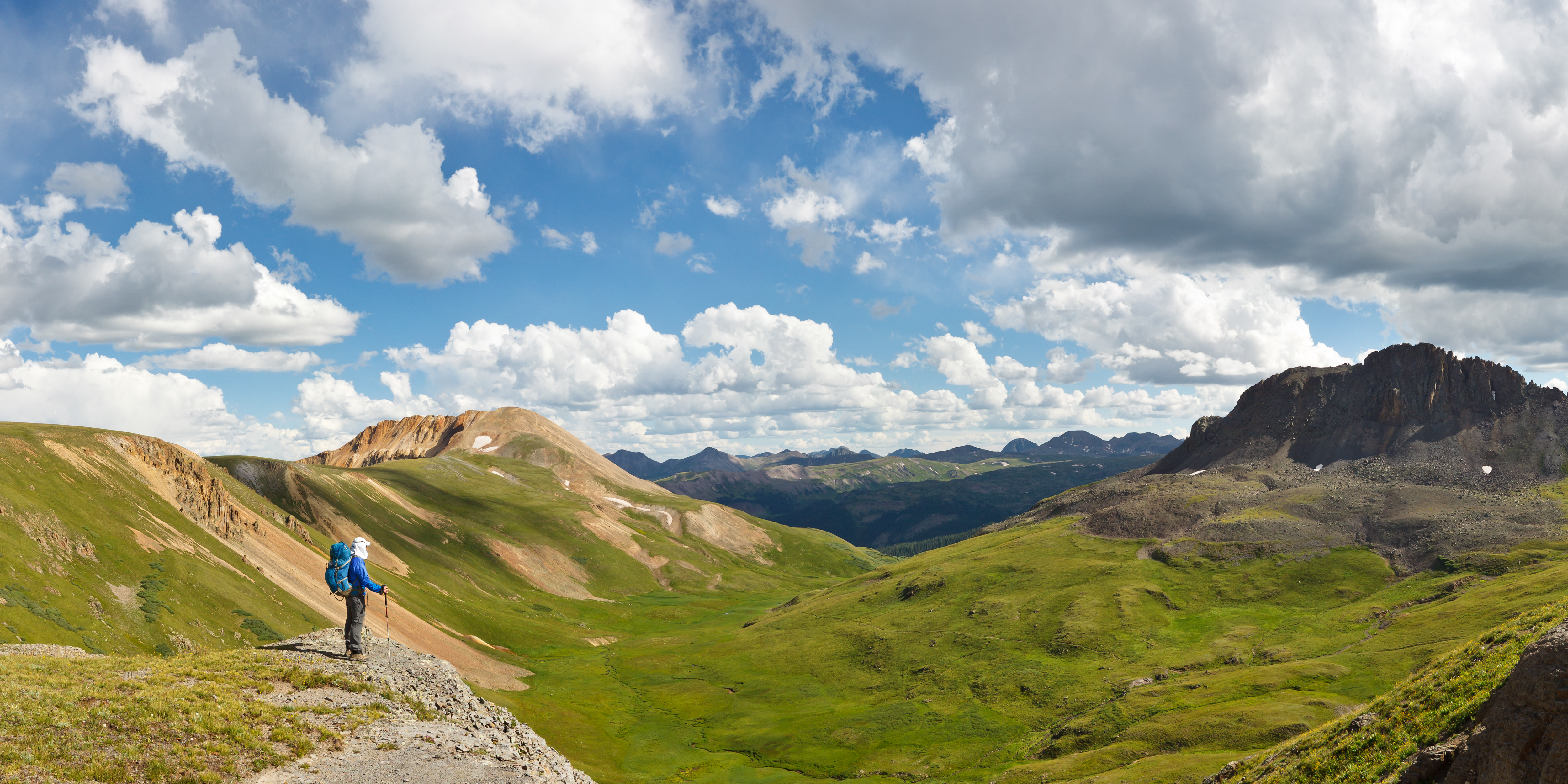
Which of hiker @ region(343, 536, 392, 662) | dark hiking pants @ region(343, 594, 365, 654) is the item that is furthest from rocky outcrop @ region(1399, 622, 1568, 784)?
dark hiking pants @ region(343, 594, 365, 654)

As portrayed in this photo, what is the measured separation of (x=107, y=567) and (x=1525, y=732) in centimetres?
10440

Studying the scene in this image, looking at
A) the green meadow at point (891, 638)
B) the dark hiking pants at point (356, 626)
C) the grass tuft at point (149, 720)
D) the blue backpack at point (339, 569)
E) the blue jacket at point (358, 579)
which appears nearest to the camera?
the grass tuft at point (149, 720)

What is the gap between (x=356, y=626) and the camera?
3547 centimetres

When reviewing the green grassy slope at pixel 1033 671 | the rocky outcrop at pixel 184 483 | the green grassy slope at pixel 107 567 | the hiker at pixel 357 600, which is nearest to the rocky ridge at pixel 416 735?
the hiker at pixel 357 600

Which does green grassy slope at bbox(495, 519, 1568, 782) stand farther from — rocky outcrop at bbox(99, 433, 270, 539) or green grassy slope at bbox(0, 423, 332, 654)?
rocky outcrop at bbox(99, 433, 270, 539)

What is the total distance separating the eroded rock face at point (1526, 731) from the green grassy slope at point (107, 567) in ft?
270

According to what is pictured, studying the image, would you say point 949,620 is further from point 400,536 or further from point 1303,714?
point 400,536

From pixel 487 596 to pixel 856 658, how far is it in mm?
100910

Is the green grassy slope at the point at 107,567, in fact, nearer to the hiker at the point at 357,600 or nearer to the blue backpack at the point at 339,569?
the hiker at the point at 357,600

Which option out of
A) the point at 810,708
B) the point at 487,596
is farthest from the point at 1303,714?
the point at 487,596

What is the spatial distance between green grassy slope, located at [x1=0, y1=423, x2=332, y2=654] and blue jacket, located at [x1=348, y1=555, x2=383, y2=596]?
38.6 metres

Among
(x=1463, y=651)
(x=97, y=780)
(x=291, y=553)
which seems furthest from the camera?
(x=291, y=553)

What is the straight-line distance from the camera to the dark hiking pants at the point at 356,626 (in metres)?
34.8

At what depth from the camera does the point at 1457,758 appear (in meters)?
24.2
